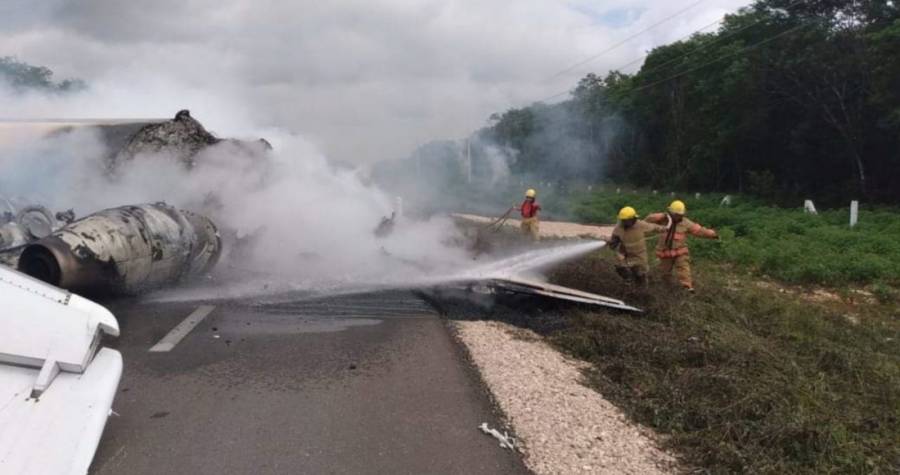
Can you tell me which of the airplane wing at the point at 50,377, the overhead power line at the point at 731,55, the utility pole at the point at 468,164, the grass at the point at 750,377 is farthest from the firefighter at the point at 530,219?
Answer: the utility pole at the point at 468,164

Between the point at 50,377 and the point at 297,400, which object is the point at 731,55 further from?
the point at 50,377

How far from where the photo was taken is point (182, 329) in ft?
23.7

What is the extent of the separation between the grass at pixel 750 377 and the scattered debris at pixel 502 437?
1027 millimetres

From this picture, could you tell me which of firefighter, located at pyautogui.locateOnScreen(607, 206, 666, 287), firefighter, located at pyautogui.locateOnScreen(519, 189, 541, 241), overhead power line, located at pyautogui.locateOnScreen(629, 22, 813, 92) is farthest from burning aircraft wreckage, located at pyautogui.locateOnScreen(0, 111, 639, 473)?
overhead power line, located at pyautogui.locateOnScreen(629, 22, 813, 92)

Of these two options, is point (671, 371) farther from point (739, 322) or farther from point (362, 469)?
point (362, 469)

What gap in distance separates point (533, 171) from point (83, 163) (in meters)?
32.0

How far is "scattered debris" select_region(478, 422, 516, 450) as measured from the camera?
172 inches

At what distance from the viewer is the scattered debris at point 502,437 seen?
4.37 m

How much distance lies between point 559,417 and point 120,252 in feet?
18.3

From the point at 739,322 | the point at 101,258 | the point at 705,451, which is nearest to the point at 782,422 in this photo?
the point at 705,451

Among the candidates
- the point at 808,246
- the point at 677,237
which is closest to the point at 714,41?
the point at 808,246

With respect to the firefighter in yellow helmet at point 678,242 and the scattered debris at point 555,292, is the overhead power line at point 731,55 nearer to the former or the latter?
the firefighter in yellow helmet at point 678,242

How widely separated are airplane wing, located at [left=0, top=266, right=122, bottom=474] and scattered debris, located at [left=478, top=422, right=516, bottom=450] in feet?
7.39

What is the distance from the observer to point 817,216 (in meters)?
19.4
